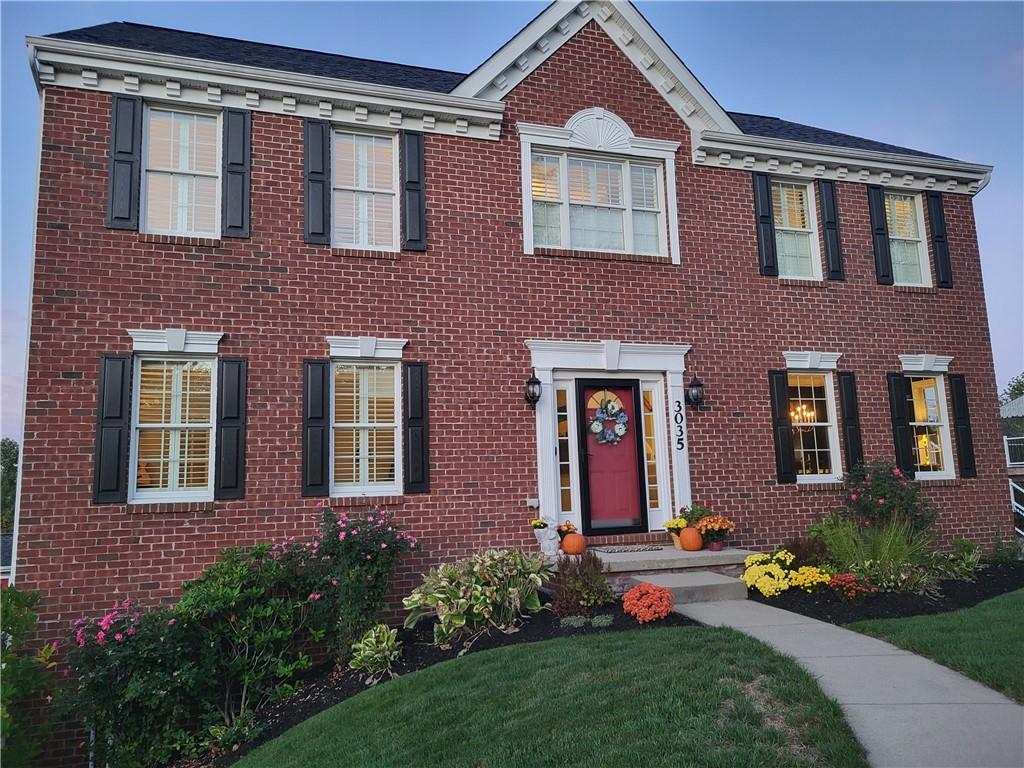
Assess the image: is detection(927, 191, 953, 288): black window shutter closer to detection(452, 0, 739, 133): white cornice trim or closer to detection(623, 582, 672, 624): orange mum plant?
detection(452, 0, 739, 133): white cornice trim

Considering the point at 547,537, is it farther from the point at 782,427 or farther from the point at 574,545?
the point at 782,427

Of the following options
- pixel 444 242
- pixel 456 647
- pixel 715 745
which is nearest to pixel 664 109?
pixel 444 242

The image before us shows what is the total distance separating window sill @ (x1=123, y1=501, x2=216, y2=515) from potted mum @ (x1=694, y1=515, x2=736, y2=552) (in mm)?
5965

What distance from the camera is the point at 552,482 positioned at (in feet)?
30.1

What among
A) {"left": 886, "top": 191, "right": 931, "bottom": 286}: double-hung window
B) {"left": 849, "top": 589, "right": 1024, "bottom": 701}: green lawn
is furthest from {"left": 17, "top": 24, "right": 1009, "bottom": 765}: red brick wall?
{"left": 849, "top": 589, "right": 1024, "bottom": 701}: green lawn

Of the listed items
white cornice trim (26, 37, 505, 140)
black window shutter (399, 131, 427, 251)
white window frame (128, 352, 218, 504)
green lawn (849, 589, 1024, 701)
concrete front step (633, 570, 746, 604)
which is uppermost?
white cornice trim (26, 37, 505, 140)

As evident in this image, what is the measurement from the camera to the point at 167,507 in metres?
7.64

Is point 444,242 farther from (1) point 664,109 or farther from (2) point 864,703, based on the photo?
(2) point 864,703

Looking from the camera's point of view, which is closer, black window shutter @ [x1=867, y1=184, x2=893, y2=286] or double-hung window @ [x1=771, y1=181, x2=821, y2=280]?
double-hung window @ [x1=771, y1=181, x2=821, y2=280]

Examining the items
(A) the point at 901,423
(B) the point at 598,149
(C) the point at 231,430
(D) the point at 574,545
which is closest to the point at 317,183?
(C) the point at 231,430

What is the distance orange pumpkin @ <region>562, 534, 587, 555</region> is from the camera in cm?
Result: 869

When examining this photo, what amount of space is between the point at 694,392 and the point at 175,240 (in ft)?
22.7

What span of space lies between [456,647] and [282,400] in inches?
139

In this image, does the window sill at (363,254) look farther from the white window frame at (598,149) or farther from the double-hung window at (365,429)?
the white window frame at (598,149)
